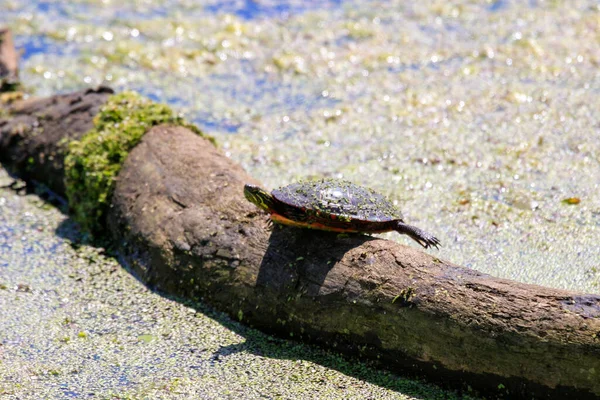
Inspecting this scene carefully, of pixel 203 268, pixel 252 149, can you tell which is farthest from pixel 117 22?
pixel 203 268

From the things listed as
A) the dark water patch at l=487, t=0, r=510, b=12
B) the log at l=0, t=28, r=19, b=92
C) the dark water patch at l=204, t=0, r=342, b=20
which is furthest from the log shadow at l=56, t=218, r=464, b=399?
the dark water patch at l=487, t=0, r=510, b=12

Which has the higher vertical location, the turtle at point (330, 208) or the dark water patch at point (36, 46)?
the turtle at point (330, 208)

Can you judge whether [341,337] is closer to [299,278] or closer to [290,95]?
[299,278]

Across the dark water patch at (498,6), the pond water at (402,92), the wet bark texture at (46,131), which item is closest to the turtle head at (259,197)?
the pond water at (402,92)

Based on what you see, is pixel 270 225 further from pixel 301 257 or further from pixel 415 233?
pixel 415 233

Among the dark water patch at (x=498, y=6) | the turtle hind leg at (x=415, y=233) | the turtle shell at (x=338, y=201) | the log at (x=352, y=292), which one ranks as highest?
the dark water patch at (x=498, y=6)

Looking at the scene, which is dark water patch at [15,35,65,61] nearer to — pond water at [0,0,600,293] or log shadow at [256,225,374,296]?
pond water at [0,0,600,293]

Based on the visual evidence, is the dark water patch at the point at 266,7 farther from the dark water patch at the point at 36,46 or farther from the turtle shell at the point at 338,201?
the turtle shell at the point at 338,201

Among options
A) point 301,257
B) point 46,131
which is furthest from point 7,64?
point 301,257
